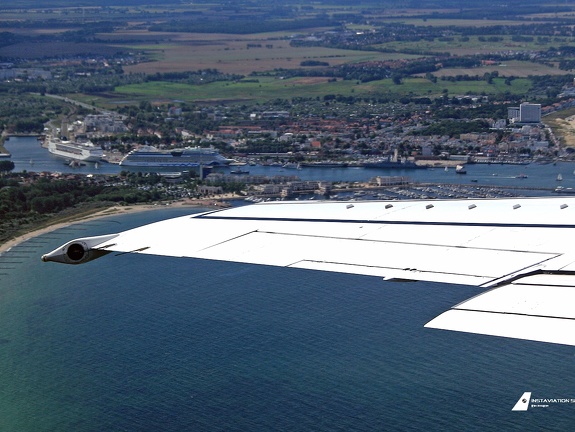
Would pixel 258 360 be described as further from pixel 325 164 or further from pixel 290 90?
pixel 290 90

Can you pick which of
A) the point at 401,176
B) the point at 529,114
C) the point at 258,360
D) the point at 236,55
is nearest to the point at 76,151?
the point at 401,176

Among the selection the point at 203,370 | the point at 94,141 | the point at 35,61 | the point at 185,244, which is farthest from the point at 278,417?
the point at 35,61

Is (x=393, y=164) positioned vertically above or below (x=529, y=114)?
below

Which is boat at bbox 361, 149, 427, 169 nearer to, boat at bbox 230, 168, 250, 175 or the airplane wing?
boat at bbox 230, 168, 250, 175

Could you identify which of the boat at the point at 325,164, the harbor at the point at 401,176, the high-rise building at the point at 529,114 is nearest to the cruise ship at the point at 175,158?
the harbor at the point at 401,176

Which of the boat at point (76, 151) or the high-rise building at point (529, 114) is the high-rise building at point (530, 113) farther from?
the boat at point (76, 151)

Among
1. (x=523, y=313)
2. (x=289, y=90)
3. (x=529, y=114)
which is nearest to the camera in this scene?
(x=523, y=313)

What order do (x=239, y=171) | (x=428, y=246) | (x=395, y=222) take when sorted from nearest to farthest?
(x=428, y=246)
(x=395, y=222)
(x=239, y=171)
